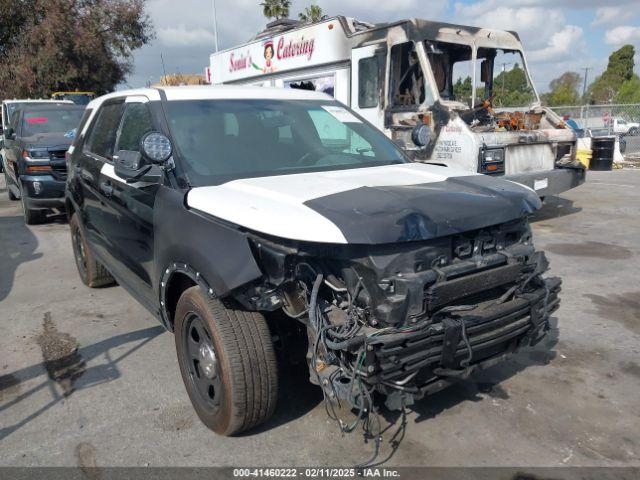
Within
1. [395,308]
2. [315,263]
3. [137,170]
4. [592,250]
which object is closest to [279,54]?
[592,250]

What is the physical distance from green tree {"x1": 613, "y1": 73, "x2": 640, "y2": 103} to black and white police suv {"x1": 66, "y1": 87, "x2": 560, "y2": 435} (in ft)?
175

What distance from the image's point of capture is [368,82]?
8.24m

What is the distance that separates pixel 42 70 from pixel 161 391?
24.7 metres

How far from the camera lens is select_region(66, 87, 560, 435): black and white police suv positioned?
259 centimetres

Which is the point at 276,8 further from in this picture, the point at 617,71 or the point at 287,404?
the point at 617,71

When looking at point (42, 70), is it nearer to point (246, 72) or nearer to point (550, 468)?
point (246, 72)

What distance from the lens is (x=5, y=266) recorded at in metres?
6.70

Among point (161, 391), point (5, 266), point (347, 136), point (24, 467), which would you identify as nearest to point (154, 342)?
point (161, 391)

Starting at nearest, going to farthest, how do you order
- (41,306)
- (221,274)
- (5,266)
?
(221,274) < (41,306) < (5,266)

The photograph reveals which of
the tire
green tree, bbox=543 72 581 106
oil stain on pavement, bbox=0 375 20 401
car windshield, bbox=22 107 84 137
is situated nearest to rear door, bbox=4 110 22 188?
car windshield, bbox=22 107 84 137

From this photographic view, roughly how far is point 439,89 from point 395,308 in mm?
6662

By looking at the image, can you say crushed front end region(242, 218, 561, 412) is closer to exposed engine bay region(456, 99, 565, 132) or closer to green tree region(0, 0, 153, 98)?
exposed engine bay region(456, 99, 565, 132)

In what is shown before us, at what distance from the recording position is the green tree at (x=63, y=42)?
2373cm

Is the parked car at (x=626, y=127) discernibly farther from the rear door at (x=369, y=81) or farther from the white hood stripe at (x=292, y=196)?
A: the white hood stripe at (x=292, y=196)
